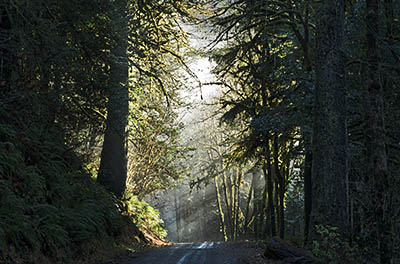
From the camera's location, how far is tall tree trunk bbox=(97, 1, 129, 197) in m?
12.3

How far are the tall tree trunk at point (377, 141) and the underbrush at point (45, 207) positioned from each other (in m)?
6.53

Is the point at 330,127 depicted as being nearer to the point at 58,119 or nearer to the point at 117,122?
the point at 117,122

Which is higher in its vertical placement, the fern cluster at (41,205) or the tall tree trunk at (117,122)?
the tall tree trunk at (117,122)

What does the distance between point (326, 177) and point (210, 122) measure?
25.4m

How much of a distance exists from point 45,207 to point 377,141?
755 cm

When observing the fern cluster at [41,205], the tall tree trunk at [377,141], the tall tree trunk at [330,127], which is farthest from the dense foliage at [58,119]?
the tall tree trunk at [377,141]

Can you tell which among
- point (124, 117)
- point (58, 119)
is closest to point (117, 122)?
point (124, 117)

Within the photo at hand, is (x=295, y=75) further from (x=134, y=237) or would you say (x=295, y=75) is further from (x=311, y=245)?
(x=134, y=237)

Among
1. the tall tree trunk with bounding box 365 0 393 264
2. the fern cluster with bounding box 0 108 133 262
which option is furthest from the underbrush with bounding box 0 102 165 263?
the tall tree trunk with bounding box 365 0 393 264

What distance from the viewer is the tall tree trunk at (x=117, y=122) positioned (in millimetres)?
12284

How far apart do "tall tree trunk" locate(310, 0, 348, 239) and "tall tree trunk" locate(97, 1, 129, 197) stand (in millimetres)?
5707

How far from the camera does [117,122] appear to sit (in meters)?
13.7

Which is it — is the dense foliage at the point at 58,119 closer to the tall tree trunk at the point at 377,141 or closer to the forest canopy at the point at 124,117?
the forest canopy at the point at 124,117

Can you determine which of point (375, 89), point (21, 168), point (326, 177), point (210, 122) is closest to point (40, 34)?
point (21, 168)
